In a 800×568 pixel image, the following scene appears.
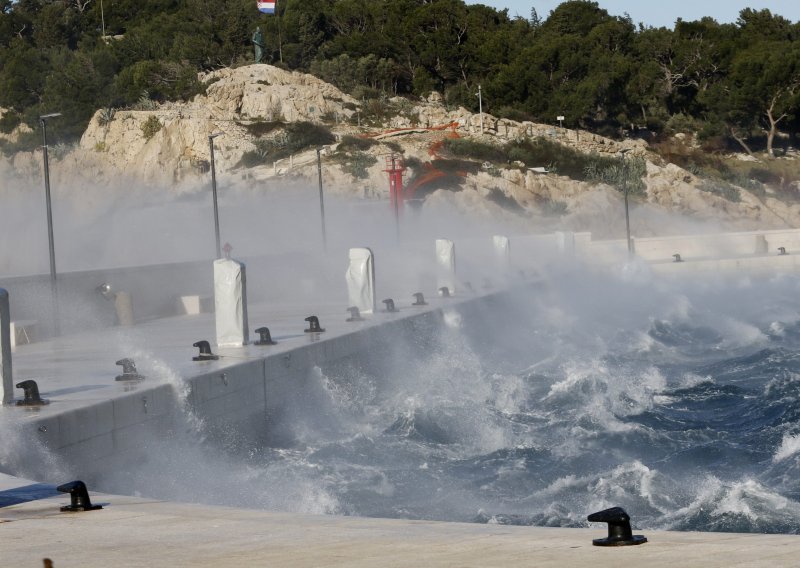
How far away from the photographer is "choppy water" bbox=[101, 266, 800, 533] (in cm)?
1268

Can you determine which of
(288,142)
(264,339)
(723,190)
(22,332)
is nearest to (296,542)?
(264,339)

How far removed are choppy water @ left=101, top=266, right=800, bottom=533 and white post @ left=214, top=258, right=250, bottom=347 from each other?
1256 mm

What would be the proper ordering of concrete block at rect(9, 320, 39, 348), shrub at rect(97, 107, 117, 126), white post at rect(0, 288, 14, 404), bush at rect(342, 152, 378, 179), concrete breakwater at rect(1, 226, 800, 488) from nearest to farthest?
concrete breakwater at rect(1, 226, 800, 488) → white post at rect(0, 288, 14, 404) → concrete block at rect(9, 320, 39, 348) → bush at rect(342, 152, 378, 179) → shrub at rect(97, 107, 117, 126)

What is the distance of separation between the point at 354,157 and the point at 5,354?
2252 inches

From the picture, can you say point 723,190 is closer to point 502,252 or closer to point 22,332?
point 502,252

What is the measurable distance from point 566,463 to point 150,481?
530cm

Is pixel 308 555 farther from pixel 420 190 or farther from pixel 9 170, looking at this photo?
pixel 9 170

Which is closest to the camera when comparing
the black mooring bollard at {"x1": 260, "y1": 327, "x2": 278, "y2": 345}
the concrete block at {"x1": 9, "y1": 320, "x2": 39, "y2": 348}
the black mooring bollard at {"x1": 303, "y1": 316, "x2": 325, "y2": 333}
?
the black mooring bollard at {"x1": 260, "y1": 327, "x2": 278, "y2": 345}

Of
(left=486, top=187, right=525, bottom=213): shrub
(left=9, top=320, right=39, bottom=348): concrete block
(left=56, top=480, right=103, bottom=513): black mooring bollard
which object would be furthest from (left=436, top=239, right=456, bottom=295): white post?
(left=486, top=187, right=525, bottom=213): shrub

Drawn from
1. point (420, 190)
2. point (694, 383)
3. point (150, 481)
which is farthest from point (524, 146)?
point (150, 481)

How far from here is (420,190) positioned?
210 ft

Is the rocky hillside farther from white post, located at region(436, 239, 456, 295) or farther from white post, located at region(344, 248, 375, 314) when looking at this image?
white post, located at region(344, 248, 375, 314)

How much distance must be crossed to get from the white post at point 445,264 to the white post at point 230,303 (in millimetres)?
14855

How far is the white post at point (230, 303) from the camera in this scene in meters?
17.0
